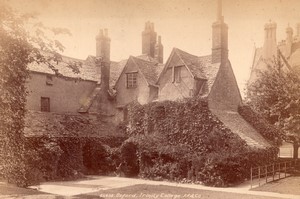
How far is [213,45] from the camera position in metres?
30.5

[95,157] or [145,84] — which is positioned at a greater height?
[145,84]

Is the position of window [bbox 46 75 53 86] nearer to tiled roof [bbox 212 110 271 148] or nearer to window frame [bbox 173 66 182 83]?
window frame [bbox 173 66 182 83]

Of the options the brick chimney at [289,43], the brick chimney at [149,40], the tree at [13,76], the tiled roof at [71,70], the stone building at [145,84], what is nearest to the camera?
the tree at [13,76]

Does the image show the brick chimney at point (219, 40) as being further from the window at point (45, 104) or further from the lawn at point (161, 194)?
the window at point (45, 104)

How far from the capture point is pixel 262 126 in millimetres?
29734

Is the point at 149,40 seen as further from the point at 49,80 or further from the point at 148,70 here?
the point at 49,80

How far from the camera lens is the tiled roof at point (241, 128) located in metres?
26.2

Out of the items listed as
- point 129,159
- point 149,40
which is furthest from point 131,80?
point 129,159

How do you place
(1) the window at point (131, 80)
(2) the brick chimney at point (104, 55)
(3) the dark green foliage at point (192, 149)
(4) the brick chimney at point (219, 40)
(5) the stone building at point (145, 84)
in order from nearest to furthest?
(3) the dark green foliage at point (192, 149)
(4) the brick chimney at point (219, 40)
(5) the stone building at point (145, 84)
(1) the window at point (131, 80)
(2) the brick chimney at point (104, 55)

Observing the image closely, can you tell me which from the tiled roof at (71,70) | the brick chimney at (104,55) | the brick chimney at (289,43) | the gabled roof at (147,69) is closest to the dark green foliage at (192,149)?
the gabled roof at (147,69)

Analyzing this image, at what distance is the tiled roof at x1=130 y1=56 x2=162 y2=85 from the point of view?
3406cm

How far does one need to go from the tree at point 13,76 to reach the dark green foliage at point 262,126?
1961 centimetres

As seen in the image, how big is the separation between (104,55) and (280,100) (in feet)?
55.7

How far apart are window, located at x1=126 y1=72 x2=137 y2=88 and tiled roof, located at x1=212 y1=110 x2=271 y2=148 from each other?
31.6 ft
